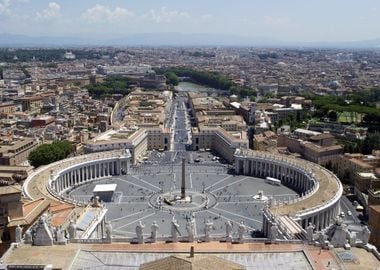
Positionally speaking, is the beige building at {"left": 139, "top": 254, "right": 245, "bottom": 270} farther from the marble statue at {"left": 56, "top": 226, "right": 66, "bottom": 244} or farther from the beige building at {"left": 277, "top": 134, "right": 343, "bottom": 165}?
the beige building at {"left": 277, "top": 134, "right": 343, "bottom": 165}

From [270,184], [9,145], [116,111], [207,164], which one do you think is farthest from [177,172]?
[116,111]

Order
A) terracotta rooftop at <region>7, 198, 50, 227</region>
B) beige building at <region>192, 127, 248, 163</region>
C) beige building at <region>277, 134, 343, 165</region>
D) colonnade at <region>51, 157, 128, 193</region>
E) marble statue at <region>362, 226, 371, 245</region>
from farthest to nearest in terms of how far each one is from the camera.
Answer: beige building at <region>192, 127, 248, 163</region> < beige building at <region>277, 134, 343, 165</region> < colonnade at <region>51, 157, 128, 193</region> < terracotta rooftop at <region>7, 198, 50, 227</region> < marble statue at <region>362, 226, 371, 245</region>

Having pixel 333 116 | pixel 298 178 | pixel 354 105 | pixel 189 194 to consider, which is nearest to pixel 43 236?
pixel 189 194

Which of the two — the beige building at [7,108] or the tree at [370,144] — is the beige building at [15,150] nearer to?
the beige building at [7,108]

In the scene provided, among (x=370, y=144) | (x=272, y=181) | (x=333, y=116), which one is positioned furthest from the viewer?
(x=333, y=116)

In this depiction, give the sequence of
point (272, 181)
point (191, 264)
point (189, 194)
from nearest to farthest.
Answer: point (191, 264) → point (189, 194) → point (272, 181)

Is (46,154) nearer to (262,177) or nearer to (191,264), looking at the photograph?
(262,177)

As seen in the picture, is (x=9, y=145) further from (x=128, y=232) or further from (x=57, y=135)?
(x=128, y=232)

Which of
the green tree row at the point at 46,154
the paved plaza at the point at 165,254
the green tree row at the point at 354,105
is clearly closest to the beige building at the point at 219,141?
the green tree row at the point at 46,154

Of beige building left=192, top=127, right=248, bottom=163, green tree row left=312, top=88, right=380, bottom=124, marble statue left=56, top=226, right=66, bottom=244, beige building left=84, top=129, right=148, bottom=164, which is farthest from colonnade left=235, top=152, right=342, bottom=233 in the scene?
green tree row left=312, top=88, right=380, bottom=124
